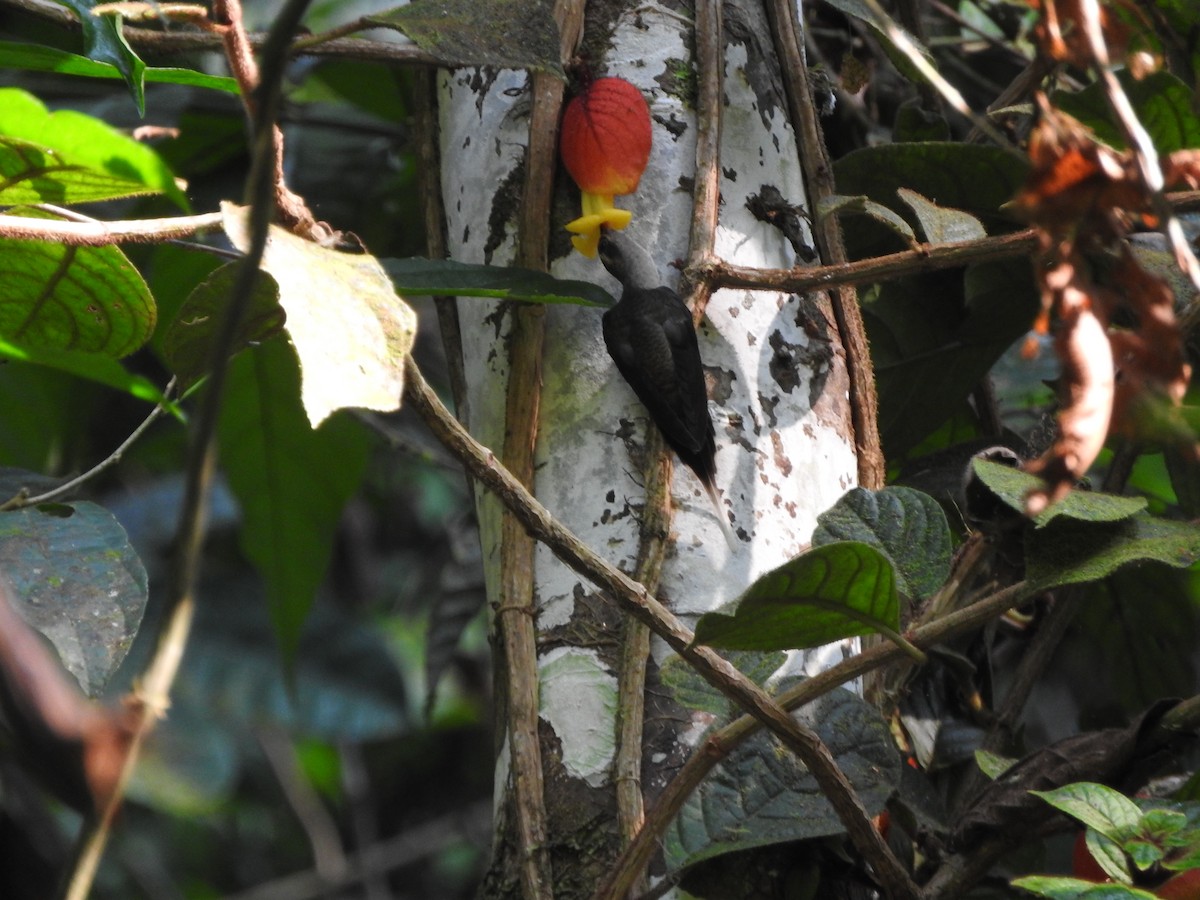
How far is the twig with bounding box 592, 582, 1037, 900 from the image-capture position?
3.05 ft

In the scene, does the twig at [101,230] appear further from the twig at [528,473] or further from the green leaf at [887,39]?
the green leaf at [887,39]

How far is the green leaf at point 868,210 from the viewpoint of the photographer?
1.15 metres

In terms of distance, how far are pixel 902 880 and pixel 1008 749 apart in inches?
19.2

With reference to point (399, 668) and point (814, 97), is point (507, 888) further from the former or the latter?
point (399, 668)

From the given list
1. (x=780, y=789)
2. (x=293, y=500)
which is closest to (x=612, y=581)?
(x=780, y=789)

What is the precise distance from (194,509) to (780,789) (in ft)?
2.10

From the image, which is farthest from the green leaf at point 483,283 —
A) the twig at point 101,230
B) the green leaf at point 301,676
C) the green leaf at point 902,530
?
the green leaf at point 301,676

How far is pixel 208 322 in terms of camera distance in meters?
1.10

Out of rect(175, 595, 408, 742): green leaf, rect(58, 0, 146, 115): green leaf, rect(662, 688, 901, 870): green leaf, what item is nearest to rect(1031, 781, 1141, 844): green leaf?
rect(662, 688, 901, 870): green leaf

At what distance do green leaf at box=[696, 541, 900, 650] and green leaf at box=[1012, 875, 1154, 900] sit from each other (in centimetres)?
19

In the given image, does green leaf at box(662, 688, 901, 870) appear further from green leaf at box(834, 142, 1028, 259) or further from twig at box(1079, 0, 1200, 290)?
green leaf at box(834, 142, 1028, 259)

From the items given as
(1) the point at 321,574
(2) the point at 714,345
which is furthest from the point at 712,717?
(1) the point at 321,574

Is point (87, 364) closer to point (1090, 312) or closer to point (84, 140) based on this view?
point (84, 140)

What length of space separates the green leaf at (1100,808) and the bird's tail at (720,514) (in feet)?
1.10
